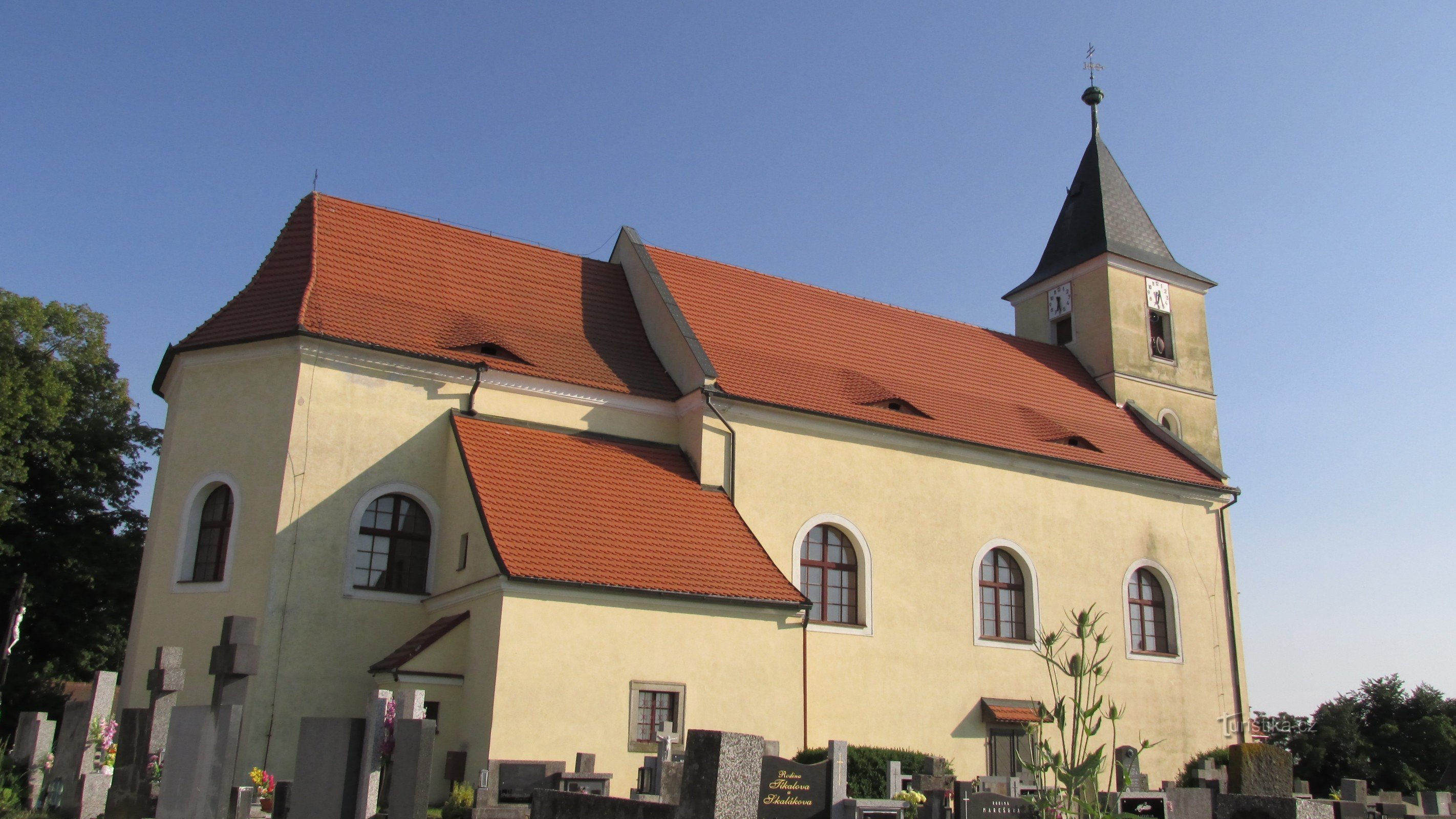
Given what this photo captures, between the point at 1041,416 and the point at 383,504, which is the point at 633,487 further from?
the point at 1041,416

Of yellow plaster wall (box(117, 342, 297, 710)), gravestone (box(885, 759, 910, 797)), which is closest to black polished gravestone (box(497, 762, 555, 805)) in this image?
gravestone (box(885, 759, 910, 797))

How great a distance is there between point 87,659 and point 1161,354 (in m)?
25.2

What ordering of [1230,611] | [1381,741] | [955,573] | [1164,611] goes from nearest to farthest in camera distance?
[955,573]
[1164,611]
[1230,611]
[1381,741]

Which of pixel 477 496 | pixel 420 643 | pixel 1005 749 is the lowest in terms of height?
pixel 1005 749

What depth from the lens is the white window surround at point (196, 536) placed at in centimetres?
1520

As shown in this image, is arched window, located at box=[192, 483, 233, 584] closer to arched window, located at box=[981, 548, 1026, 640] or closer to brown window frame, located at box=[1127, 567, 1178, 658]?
arched window, located at box=[981, 548, 1026, 640]

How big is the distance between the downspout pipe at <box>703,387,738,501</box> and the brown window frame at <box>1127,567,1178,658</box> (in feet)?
28.7

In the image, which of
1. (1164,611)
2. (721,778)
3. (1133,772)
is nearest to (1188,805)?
(1133,772)

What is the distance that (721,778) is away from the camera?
6.84 meters

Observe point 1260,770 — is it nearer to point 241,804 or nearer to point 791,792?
point 791,792

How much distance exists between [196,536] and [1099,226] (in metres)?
20.4

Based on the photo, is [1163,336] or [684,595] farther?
[1163,336]

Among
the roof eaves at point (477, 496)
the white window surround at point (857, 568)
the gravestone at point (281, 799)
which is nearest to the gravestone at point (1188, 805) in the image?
the white window surround at point (857, 568)

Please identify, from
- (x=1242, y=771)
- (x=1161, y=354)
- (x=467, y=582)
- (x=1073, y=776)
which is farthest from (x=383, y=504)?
(x=1161, y=354)
